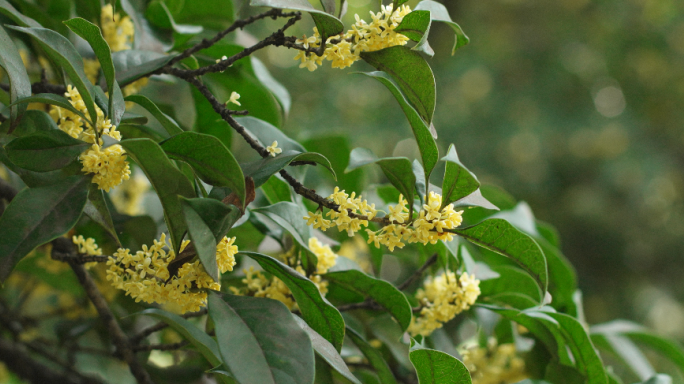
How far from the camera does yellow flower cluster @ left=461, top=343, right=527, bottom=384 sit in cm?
74

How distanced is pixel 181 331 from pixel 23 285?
0.85m

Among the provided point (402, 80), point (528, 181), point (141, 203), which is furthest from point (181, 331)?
point (528, 181)

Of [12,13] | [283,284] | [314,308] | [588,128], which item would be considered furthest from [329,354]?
[588,128]

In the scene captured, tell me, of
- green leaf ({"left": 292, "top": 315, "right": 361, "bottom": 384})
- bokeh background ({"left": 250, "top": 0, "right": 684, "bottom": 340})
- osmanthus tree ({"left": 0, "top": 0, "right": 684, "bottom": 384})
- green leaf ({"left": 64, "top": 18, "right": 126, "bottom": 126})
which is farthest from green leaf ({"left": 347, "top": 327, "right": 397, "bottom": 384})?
bokeh background ({"left": 250, "top": 0, "right": 684, "bottom": 340})

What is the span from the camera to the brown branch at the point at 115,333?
0.56 m

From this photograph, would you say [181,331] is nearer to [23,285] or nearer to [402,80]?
[402,80]

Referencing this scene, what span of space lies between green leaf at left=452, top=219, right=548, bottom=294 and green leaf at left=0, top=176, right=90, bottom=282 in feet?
1.03

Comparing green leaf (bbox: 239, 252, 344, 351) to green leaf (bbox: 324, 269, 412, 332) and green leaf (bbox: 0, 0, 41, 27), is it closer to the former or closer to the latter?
green leaf (bbox: 324, 269, 412, 332)

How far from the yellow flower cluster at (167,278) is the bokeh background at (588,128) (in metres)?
2.66

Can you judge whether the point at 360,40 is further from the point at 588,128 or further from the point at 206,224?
the point at 588,128

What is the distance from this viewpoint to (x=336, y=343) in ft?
1.54

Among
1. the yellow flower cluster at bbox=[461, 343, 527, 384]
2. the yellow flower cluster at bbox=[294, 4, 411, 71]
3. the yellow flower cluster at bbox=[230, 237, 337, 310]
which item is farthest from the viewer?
the yellow flower cluster at bbox=[461, 343, 527, 384]

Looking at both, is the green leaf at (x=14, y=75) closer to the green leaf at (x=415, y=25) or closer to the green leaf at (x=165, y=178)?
the green leaf at (x=165, y=178)

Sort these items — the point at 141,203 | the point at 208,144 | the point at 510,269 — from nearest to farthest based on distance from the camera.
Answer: the point at 208,144
the point at 510,269
the point at 141,203
